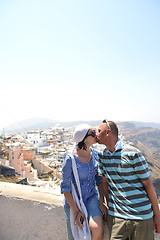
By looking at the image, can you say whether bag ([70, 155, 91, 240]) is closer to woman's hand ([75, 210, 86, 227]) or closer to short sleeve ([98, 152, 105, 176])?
woman's hand ([75, 210, 86, 227])

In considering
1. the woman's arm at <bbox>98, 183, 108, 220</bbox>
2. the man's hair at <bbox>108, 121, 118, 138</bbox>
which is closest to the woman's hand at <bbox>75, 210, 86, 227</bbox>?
the woman's arm at <bbox>98, 183, 108, 220</bbox>

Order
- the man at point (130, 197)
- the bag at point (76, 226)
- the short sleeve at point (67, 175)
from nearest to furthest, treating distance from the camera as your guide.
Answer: the man at point (130, 197)
the bag at point (76, 226)
the short sleeve at point (67, 175)

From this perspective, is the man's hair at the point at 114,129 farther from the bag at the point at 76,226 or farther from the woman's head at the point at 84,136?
the bag at the point at 76,226

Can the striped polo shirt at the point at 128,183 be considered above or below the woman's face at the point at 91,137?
below

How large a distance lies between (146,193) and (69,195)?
2.19ft

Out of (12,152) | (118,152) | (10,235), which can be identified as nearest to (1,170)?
(12,152)

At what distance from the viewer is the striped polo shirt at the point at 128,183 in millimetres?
1482

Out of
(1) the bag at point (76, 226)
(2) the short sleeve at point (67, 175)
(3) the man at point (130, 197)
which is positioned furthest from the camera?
(2) the short sleeve at point (67, 175)

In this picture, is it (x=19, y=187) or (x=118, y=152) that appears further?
(x=19, y=187)

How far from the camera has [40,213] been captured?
1.90 meters

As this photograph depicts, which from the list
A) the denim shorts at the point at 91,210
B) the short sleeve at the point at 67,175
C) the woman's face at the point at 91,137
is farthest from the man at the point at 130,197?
the short sleeve at the point at 67,175

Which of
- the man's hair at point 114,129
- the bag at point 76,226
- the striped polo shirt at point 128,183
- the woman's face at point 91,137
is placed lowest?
the bag at point 76,226

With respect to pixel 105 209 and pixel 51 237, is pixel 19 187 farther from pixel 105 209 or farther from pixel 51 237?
pixel 105 209

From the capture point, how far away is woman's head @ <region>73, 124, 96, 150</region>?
1755mm
